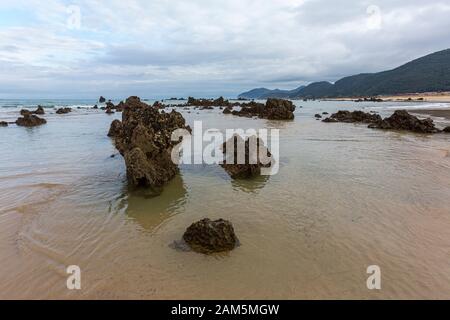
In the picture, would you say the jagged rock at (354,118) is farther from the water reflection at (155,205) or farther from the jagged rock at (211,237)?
the jagged rock at (211,237)

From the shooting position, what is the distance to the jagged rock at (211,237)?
6760 millimetres

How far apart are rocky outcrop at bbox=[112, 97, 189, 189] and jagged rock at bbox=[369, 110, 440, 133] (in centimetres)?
2139

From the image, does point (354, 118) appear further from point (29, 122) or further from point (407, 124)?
point (29, 122)

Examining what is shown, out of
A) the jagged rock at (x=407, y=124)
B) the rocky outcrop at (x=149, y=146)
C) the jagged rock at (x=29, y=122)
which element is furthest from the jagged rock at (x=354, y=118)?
the jagged rock at (x=29, y=122)

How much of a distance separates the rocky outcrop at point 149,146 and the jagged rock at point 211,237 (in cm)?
400

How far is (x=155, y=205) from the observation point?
9.48 meters

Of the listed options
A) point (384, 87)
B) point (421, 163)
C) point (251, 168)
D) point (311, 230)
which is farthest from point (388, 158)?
point (384, 87)

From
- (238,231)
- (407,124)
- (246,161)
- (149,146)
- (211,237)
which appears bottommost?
(238,231)

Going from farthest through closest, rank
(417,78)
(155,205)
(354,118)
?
(417,78) → (354,118) → (155,205)

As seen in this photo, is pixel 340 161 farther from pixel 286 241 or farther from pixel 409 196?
pixel 286 241

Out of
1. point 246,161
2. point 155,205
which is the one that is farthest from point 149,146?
point 246,161

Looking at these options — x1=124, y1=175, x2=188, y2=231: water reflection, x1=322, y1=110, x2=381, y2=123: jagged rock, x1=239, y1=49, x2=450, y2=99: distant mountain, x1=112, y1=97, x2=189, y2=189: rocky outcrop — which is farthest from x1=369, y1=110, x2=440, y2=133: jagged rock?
x1=239, y1=49, x2=450, y2=99: distant mountain

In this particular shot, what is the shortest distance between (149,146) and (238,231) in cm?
579
